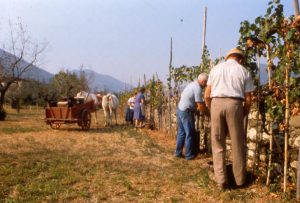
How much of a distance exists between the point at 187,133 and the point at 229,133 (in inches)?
96.0

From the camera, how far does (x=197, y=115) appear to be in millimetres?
8836

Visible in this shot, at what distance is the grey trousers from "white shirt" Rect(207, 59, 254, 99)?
95mm

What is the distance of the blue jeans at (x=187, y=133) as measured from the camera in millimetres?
7637

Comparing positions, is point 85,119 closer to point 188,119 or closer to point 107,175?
point 188,119

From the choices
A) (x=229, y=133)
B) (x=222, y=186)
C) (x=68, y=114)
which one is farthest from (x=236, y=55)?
(x=68, y=114)

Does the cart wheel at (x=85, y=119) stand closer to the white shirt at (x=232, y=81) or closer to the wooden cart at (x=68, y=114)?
the wooden cart at (x=68, y=114)

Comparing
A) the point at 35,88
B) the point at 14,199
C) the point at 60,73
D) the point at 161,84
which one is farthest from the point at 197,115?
the point at 60,73

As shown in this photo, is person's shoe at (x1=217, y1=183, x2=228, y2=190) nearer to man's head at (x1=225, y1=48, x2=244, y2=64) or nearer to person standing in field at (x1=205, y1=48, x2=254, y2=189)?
person standing in field at (x1=205, y1=48, x2=254, y2=189)

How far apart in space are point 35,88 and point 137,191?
40078mm

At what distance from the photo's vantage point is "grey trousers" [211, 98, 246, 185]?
5.12 meters

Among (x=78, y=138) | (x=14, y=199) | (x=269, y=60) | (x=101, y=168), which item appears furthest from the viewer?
(x=78, y=138)

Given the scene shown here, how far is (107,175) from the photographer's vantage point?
6246 mm

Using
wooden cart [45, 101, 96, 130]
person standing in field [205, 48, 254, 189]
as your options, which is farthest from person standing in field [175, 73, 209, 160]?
wooden cart [45, 101, 96, 130]

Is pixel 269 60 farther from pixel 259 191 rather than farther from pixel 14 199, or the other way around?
pixel 14 199
